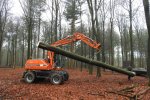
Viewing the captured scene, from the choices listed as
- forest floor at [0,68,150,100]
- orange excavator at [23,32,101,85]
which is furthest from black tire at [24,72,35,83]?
forest floor at [0,68,150,100]

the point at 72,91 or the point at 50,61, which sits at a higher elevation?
the point at 50,61

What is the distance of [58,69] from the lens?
15414mm

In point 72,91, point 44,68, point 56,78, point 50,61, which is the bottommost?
point 72,91

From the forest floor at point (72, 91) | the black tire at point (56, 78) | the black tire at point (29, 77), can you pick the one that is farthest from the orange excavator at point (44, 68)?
the forest floor at point (72, 91)

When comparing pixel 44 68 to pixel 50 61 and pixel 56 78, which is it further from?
pixel 56 78

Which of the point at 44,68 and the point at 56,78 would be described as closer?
the point at 56,78

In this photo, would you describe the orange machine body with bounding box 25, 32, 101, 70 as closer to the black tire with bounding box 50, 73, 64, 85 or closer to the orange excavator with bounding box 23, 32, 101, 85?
the orange excavator with bounding box 23, 32, 101, 85

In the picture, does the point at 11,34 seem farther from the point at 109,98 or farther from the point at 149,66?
the point at 109,98

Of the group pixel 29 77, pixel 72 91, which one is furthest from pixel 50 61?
pixel 72 91

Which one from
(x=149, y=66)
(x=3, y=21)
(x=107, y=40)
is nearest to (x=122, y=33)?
(x=107, y=40)

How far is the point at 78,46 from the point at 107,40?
24.5 feet

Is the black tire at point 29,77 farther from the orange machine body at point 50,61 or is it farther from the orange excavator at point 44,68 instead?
the orange machine body at point 50,61

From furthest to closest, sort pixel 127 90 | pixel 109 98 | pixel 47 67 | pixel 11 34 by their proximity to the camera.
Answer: pixel 11 34 → pixel 47 67 → pixel 127 90 → pixel 109 98

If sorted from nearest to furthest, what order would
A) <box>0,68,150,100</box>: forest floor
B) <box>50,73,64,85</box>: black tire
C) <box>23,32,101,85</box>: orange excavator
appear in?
<box>0,68,150,100</box>: forest floor < <box>50,73,64,85</box>: black tire < <box>23,32,101,85</box>: orange excavator
